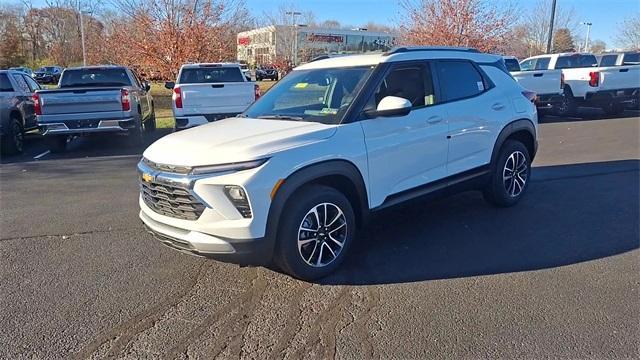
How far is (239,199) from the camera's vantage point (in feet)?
10.7

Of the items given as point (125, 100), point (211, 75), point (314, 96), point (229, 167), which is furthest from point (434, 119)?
point (211, 75)

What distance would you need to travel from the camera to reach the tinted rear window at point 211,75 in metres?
10.9

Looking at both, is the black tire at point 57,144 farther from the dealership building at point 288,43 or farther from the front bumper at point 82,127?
the dealership building at point 288,43

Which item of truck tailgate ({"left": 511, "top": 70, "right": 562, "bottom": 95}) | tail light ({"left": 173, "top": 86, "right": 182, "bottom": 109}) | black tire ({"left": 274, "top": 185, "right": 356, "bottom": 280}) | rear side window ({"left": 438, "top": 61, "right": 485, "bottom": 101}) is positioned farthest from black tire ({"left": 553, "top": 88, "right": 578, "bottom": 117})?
black tire ({"left": 274, "top": 185, "right": 356, "bottom": 280})

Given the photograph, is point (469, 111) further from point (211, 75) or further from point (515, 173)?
point (211, 75)

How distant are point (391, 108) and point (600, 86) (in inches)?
526

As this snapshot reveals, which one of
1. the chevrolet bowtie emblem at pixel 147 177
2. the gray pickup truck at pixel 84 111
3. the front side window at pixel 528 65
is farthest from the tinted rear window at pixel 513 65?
the chevrolet bowtie emblem at pixel 147 177

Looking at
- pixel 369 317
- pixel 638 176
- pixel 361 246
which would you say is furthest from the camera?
pixel 638 176

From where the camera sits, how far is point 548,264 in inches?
157

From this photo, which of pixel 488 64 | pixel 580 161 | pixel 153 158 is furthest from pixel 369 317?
pixel 580 161

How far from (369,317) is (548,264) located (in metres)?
1.80

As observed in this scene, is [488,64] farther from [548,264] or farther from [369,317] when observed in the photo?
[369,317]

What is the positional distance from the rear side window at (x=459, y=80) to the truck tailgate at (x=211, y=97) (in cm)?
554

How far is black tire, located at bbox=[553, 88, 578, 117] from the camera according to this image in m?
15.2
